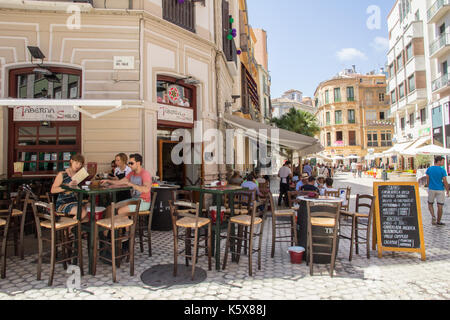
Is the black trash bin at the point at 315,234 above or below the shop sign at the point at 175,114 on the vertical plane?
below

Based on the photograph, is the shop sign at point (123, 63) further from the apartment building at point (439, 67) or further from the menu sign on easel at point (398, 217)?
the apartment building at point (439, 67)

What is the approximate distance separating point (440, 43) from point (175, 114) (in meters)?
20.0

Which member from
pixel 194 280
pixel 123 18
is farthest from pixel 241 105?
pixel 194 280

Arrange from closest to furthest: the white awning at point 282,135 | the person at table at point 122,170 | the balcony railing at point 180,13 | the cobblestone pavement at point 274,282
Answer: the cobblestone pavement at point 274,282, the person at table at point 122,170, the balcony railing at point 180,13, the white awning at point 282,135

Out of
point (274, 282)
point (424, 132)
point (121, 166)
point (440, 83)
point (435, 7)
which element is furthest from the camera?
point (424, 132)

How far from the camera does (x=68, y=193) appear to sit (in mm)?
4418

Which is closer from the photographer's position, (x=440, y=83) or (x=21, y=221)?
(x=21, y=221)

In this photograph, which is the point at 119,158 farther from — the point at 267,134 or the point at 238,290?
the point at 267,134

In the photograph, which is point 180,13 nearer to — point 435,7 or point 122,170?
point 122,170

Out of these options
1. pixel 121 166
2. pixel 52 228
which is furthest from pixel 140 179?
pixel 52 228

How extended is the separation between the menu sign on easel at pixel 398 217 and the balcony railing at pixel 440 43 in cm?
1888

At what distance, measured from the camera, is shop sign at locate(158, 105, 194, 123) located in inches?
312

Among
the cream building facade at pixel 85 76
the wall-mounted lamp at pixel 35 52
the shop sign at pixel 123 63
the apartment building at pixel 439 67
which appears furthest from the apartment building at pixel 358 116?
the wall-mounted lamp at pixel 35 52

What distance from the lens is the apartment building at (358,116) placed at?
1730 inches
